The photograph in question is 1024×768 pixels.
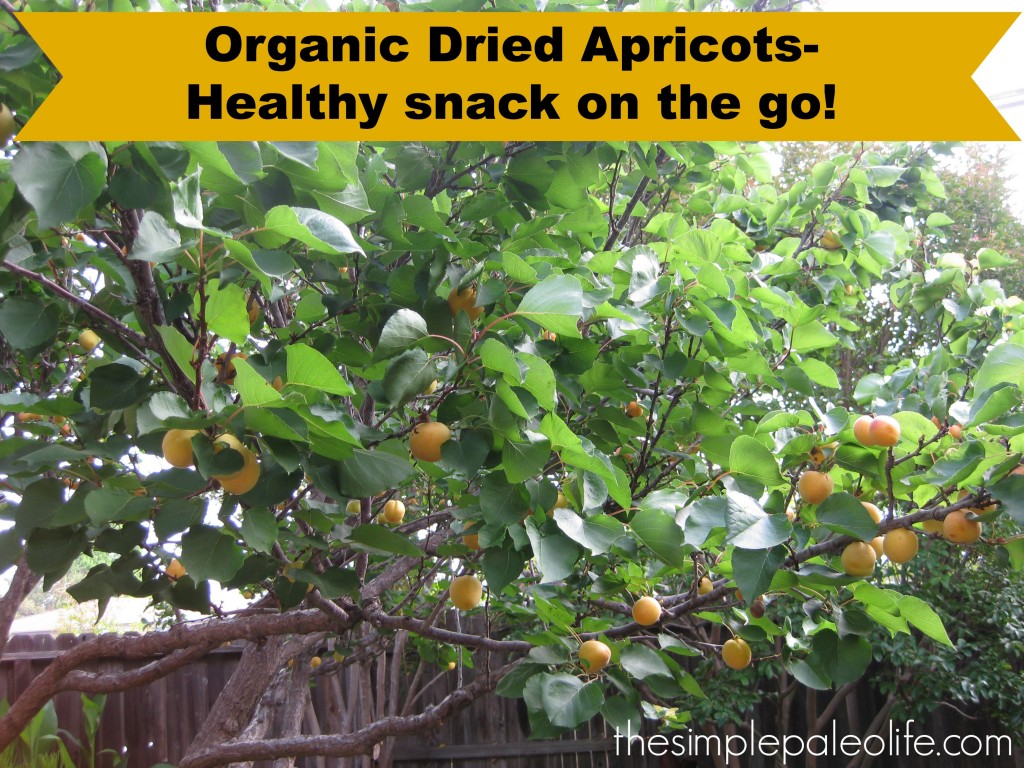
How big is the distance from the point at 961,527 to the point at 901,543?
0.11 meters

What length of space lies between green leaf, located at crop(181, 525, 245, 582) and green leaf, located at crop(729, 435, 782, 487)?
0.90 meters

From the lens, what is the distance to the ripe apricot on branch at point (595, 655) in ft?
5.80

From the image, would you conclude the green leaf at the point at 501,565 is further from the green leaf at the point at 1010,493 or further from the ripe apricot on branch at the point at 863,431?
the green leaf at the point at 1010,493

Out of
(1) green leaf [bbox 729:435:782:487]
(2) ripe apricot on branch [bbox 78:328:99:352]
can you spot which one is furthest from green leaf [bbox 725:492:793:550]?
(2) ripe apricot on branch [bbox 78:328:99:352]

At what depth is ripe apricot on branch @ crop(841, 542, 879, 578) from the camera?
1568mm

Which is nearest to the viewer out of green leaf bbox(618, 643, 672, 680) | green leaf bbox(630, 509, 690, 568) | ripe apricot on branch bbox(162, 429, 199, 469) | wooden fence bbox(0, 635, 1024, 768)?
ripe apricot on branch bbox(162, 429, 199, 469)

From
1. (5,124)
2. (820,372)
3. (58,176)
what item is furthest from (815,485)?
(5,124)

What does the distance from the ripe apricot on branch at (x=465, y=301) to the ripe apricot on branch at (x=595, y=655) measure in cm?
79

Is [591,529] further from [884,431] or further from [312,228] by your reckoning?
[312,228]

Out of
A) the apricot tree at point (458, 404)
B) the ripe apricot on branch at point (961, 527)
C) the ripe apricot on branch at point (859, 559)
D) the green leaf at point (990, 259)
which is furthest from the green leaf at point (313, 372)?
the green leaf at point (990, 259)

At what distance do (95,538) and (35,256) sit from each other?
0.56 metres

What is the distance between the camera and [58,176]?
0.97 m

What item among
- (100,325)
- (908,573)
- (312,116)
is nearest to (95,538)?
(100,325)

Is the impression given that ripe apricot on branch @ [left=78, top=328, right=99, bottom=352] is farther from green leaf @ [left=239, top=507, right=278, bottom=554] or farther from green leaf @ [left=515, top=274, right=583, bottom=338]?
green leaf @ [left=515, top=274, right=583, bottom=338]
